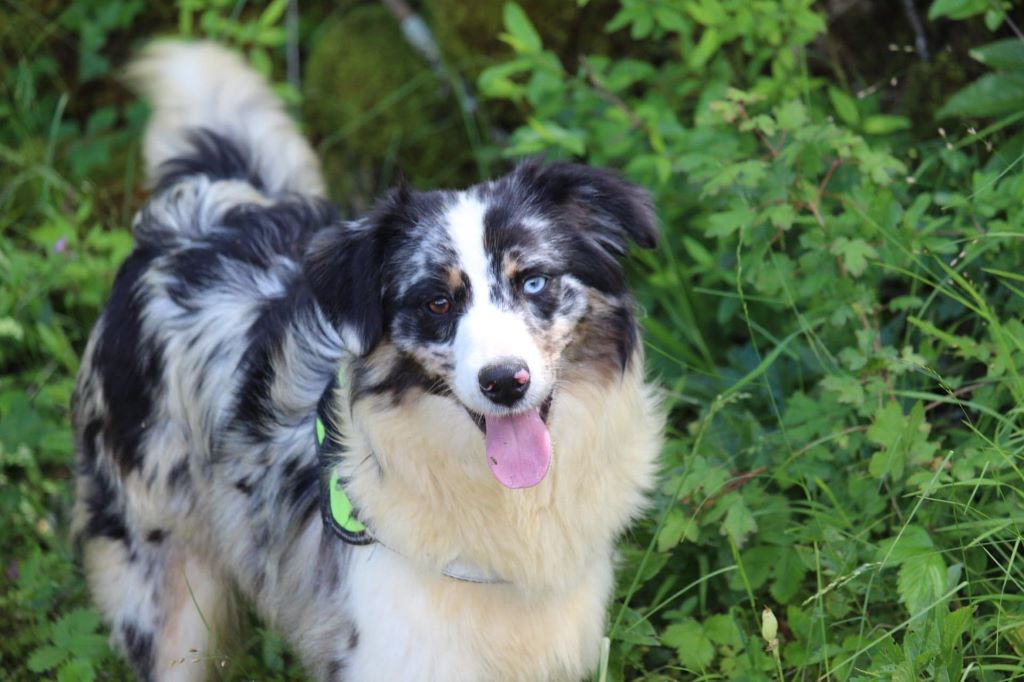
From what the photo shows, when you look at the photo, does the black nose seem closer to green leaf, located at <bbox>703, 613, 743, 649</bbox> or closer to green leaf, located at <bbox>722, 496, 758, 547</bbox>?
green leaf, located at <bbox>722, 496, 758, 547</bbox>

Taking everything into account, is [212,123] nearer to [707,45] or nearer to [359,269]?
[359,269]

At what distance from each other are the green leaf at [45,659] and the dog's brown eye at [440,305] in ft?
6.08

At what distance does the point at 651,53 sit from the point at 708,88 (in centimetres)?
81

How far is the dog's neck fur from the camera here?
9.86 feet

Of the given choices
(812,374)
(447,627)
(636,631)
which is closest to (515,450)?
(447,627)

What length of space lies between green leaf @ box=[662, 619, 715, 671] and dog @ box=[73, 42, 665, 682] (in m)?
0.34

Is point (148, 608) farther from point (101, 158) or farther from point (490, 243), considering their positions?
point (101, 158)

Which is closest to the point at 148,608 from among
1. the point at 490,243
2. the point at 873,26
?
the point at 490,243

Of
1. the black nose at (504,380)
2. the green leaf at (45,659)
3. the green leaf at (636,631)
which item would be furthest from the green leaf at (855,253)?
the green leaf at (45,659)

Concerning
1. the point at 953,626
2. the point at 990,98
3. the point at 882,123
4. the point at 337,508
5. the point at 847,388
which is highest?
the point at 990,98

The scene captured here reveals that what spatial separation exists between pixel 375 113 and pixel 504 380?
11.0ft

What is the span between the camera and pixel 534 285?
114 inches

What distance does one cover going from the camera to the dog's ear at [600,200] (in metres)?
3.08

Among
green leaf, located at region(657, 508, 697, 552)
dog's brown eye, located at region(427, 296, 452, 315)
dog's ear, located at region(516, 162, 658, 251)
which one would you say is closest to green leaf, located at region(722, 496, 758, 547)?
green leaf, located at region(657, 508, 697, 552)
